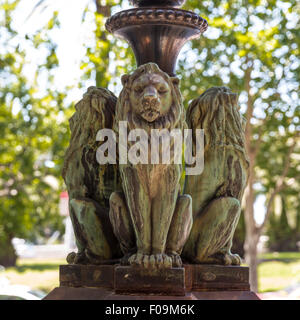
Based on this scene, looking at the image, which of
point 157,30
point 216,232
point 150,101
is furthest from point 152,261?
point 157,30

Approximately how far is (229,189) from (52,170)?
1076 centimetres

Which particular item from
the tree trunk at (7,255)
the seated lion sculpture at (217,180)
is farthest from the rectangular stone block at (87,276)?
the tree trunk at (7,255)

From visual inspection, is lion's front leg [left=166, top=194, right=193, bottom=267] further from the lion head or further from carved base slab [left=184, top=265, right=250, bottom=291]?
the lion head

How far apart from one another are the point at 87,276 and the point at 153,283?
27.5 inches

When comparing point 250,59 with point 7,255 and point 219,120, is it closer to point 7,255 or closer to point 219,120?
point 219,120

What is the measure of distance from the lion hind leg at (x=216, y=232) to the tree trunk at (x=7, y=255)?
21.9 meters

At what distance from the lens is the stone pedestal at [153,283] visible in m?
4.17

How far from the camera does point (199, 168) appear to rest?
15.7 ft

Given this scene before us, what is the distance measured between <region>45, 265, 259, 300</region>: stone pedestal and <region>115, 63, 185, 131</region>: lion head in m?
1.06

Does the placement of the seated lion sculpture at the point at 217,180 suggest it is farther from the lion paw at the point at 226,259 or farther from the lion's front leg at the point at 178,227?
the lion's front leg at the point at 178,227

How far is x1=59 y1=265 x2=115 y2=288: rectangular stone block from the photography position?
4555 mm

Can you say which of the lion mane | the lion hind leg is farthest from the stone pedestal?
the lion mane

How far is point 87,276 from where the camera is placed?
464 cm
